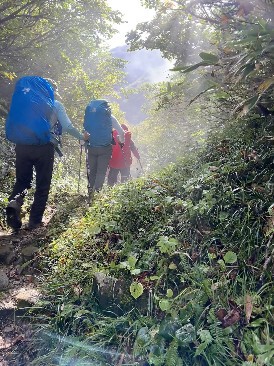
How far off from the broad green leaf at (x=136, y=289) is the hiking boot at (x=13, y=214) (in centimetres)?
291

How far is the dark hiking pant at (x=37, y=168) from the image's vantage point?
17.5ft

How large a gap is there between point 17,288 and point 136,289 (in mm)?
1587

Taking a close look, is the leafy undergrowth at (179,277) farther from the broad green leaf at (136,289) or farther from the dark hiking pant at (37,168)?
the dark hiking pant at (37,168)

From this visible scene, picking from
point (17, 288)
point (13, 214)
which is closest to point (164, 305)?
point (17, 288)

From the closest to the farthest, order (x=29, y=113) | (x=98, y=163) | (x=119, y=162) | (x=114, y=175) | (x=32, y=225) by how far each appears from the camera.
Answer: (x=29, y=113), (x=32, y=225), (x=98, y=163), (x=119, y=162), (x=114, y=175)

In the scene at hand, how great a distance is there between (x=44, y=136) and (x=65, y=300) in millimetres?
2824

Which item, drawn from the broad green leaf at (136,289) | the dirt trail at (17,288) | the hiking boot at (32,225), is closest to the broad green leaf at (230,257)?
the broad green leaf at (136,289)

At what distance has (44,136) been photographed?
5230 millimetres

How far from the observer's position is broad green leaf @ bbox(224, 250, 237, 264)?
2748 millimetres

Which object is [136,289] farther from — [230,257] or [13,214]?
[13,214]

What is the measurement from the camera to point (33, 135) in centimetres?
516

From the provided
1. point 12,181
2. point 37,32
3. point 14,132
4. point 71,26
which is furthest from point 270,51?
point 37,32

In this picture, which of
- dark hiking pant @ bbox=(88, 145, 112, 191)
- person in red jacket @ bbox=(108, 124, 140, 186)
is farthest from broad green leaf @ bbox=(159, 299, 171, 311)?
person in red jacket @ bbox=(108, 124, 140, 186)

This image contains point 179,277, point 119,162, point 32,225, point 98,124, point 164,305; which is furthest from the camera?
point 119,162
